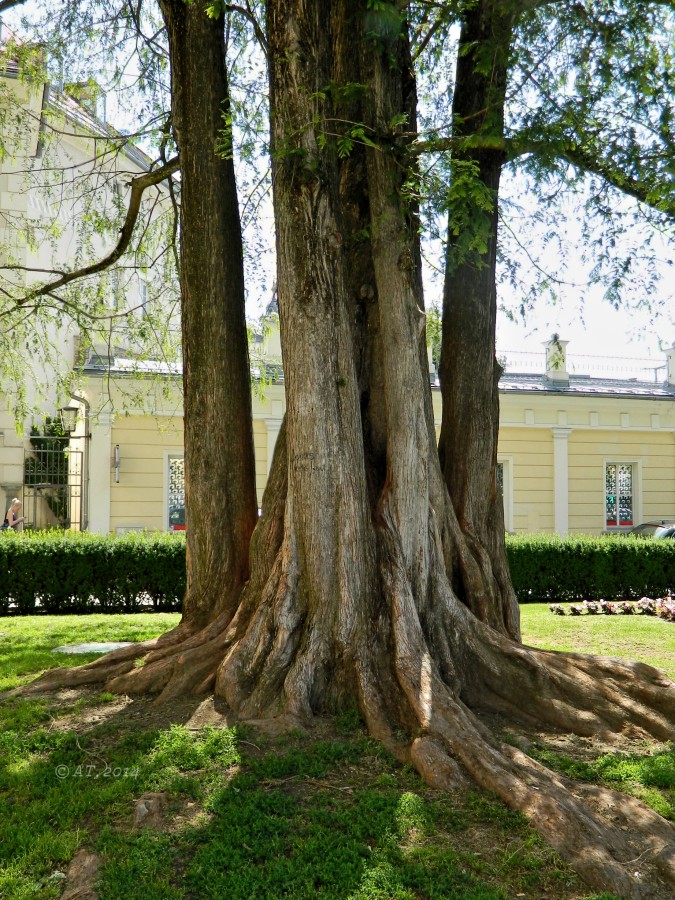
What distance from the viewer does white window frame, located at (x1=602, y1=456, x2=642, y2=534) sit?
73.3 ft

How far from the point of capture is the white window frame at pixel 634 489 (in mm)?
22344

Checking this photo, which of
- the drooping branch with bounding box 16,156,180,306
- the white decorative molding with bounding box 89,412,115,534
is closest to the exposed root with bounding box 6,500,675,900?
the drooping branch with bounding box 16,156,180,306

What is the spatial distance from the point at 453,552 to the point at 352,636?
1.45 m

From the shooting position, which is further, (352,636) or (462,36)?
(462,36)

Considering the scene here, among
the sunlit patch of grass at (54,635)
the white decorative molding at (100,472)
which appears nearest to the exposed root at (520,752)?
the sunlit patch of grass at (54,635)

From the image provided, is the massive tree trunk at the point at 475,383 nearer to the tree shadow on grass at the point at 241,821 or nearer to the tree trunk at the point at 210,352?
the tree trunk at the point at 210,352

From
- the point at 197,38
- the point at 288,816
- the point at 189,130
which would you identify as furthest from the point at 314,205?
the point at 288,816

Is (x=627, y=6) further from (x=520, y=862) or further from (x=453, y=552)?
(x=520, y=862)

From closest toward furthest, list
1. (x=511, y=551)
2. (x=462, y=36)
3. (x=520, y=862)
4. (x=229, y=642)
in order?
1. (x=520, y=862)
2. (x=229, y=642)
3. (x=462, y=36)
4. (x=511, y=551)

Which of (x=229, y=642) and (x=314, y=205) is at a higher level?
(x=314, y=205)

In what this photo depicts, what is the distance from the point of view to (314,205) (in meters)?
5.35

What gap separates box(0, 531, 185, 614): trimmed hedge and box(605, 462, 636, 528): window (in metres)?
14.9

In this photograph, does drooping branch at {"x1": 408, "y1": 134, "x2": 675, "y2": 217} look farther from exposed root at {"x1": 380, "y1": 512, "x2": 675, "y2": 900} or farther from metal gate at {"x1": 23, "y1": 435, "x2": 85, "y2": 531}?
metal gate at {"x1": 23, "y1": 435, "x2": 85, "y2": 531}

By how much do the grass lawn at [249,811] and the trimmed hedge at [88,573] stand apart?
6392 mm
